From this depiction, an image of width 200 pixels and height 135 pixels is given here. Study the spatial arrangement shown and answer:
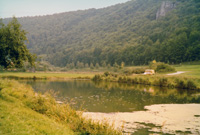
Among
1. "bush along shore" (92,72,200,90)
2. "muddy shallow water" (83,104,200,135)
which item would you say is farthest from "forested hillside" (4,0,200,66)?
"muddy shallow water" (83,104,200,135)

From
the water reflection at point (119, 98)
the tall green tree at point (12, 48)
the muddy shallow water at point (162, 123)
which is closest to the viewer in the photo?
the muddy shallow water at point (162, 123)

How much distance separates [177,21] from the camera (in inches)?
5507

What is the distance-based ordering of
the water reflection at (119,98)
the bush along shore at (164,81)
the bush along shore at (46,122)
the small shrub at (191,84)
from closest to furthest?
the bush along shore at (46,122) < the water reflection at (119,98) < the small shrub at (191,84) < the bush along shore at (164,81)

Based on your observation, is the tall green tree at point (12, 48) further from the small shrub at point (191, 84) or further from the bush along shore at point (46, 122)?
the small shrub at point (191, 84)

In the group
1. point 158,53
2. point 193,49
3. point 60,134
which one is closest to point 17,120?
point 60,134

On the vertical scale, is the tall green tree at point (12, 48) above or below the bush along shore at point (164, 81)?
above

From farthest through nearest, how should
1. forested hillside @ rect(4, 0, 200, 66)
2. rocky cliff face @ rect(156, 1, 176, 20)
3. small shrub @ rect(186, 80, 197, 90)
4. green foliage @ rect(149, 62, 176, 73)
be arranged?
rocky cliff face @ rect(156, 1, 176, 20), forested hillside @ rect(4, 0, 200, 66), green foliage @ rect(149, 62, 176, 73), small shrub @ rect(186, 80, 197, 90)

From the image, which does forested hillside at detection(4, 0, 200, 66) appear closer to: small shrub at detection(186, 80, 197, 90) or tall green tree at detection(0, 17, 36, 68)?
small shrub at detection(186, 80, 197, 90)

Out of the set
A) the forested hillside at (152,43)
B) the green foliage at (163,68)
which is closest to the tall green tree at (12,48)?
the green foliage at (163,68)


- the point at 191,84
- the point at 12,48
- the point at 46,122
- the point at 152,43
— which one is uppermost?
the point at 152,43

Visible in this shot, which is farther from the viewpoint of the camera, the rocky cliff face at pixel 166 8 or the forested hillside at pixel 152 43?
the rocky cliff face at pixel 166 8

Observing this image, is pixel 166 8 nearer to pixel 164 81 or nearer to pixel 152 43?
pixel 152 43

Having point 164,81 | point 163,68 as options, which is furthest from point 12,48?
point 163,68

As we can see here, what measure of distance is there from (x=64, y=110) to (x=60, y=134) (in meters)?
3.30
